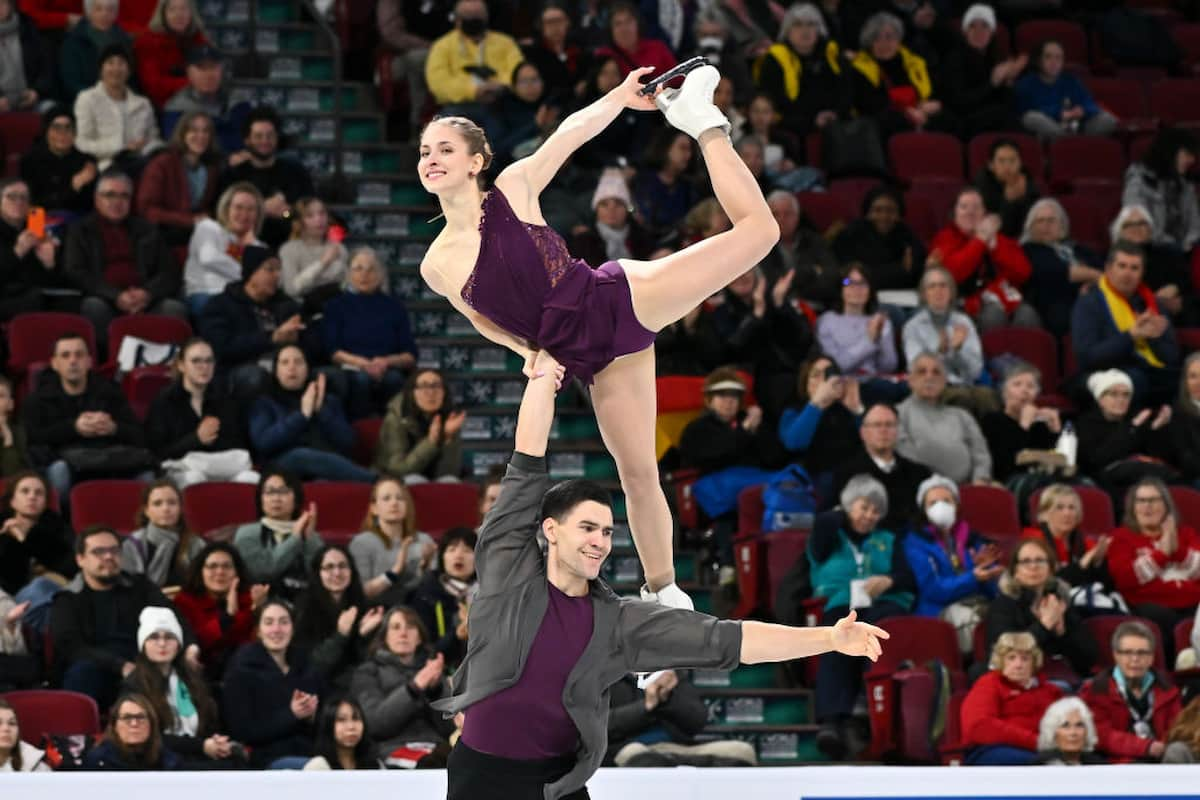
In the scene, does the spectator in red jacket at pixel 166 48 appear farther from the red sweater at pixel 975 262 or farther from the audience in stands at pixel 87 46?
the red sweater at pixel 975 262

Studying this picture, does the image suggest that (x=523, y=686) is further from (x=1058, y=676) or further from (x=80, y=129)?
(x=80, y=129)

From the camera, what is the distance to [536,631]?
4.88 m

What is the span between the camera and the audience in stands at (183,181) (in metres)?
10.4

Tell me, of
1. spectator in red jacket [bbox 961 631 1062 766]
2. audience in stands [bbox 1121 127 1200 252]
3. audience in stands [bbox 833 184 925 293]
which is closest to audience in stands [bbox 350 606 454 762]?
spectator in red jacket [bbox 961 631 1062 766]

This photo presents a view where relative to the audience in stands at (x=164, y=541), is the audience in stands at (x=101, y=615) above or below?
below

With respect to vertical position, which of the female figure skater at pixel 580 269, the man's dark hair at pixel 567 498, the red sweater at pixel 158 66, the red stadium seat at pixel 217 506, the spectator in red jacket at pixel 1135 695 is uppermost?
the red sweater at pixel 158 66

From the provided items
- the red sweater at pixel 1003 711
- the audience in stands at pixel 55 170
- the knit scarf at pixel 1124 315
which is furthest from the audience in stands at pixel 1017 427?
the audience in stands at pixel 55 170

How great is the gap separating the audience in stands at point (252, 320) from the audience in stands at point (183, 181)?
0.56 m

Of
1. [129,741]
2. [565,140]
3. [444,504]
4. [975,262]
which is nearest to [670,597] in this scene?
[565,140]

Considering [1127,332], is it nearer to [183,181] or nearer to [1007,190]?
[1007,190]

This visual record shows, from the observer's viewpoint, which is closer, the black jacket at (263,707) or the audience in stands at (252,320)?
the black jacket at (263,707)

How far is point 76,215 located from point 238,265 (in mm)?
933

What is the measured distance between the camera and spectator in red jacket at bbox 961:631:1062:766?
789 cm

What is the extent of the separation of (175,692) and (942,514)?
10.8ft
